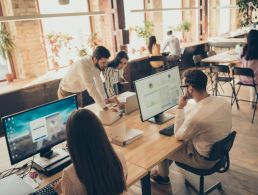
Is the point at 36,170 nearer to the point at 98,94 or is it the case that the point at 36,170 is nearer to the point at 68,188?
the point at 68,188

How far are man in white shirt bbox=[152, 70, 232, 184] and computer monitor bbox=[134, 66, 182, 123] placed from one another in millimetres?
293

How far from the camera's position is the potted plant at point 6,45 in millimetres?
4773

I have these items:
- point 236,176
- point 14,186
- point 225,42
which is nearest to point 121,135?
point 14,186

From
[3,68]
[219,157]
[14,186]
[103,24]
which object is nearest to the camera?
[14,186]

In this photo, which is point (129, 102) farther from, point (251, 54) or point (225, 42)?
point (225, 42)

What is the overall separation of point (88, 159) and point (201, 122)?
1031mm

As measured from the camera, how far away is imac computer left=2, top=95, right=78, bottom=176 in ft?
5.82

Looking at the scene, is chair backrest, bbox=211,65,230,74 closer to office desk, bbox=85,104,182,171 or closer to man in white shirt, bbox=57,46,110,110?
man in white shirt, bbox=57,46,110,110

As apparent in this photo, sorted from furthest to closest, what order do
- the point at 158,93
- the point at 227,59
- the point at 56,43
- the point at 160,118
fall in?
the point at 56,43 → the point at 227,59 → the point at 160,118 → the point at 158,93

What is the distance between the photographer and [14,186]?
5.49 feet

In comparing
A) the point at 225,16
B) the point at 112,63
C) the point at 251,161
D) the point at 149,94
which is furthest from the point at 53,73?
the point at 225,16

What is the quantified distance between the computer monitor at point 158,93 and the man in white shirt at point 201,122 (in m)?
0.29

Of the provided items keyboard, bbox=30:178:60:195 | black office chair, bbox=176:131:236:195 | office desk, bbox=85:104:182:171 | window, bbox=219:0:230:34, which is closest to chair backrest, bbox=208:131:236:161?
black office chair, bbox=176:131:236:195

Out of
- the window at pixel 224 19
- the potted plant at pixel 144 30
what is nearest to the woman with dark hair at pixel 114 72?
the potted plant at pixel 144 30
